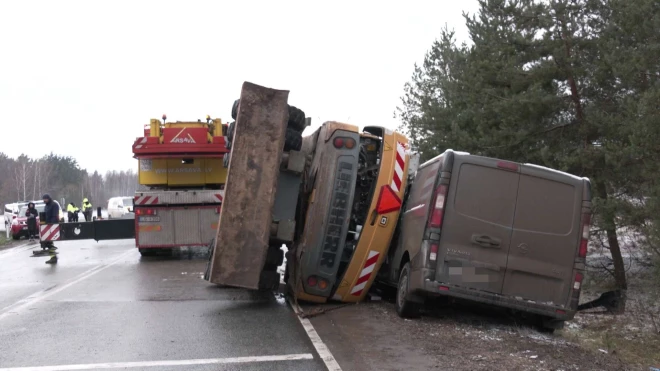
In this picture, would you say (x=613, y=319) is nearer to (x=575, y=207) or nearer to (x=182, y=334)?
(x=575, y=207)

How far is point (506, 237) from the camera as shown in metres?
7.15

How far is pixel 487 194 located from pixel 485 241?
21.0 inches

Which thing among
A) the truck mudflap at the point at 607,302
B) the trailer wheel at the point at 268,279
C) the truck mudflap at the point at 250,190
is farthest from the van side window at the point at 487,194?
the truck mudflap at the point at 607,302

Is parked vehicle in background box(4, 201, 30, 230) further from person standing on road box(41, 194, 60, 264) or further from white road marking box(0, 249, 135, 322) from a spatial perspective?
white road marking box(0, 249, 135, 322)

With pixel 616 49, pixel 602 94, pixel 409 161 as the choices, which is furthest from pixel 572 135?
pixel 409 161

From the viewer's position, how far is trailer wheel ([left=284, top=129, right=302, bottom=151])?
8242 millimetres

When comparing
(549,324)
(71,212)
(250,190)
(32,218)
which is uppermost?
(250,190)

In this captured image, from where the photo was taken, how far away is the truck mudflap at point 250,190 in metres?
7.64

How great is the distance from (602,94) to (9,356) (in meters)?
14.1

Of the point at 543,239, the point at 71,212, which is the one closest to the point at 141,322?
the point at 543,239

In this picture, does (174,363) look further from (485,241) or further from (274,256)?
(485,241)

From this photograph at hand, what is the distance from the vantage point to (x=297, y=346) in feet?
21.2

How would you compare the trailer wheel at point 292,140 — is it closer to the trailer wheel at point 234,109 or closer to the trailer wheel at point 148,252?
the trailer wheel at point 234,109

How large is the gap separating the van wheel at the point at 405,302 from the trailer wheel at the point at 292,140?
2.10m
